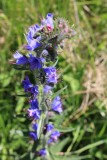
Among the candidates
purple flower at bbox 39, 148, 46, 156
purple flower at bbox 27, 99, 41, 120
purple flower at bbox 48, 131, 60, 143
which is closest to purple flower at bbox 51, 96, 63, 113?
purple flower at bbox 27, 99, 41, 120

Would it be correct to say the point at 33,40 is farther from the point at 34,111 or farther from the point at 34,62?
the point at 34,111

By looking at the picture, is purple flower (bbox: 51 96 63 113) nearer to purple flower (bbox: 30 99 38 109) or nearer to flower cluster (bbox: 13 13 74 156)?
flower cluster (bbox: 13 13 74 156)

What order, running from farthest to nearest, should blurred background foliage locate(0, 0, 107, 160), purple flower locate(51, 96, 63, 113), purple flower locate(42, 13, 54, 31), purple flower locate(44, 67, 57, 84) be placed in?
blurred background foliage locate(0, 0, 107, 160) → purple flower locate(51, 96, 63, 113) → purple flower locate(44, 67, 57, 84) → purple flower locate(42, 13, 54, 31)

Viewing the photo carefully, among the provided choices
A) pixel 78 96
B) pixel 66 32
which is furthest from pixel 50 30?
pixel 78 96

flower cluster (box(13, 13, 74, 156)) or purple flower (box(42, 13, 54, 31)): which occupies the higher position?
purple flower (box(42, 13, 54, 31))

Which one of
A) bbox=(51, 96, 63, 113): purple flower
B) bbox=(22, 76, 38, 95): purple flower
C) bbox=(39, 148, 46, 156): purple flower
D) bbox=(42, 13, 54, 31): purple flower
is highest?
bbox=(42, 13, 54, 31): purple flower

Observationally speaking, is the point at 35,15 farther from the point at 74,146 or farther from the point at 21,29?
the point at 74,146

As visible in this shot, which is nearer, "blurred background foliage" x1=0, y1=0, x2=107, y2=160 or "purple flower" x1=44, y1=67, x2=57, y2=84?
"purple flower" x1=44, y1=67, x2=57, y2=84
